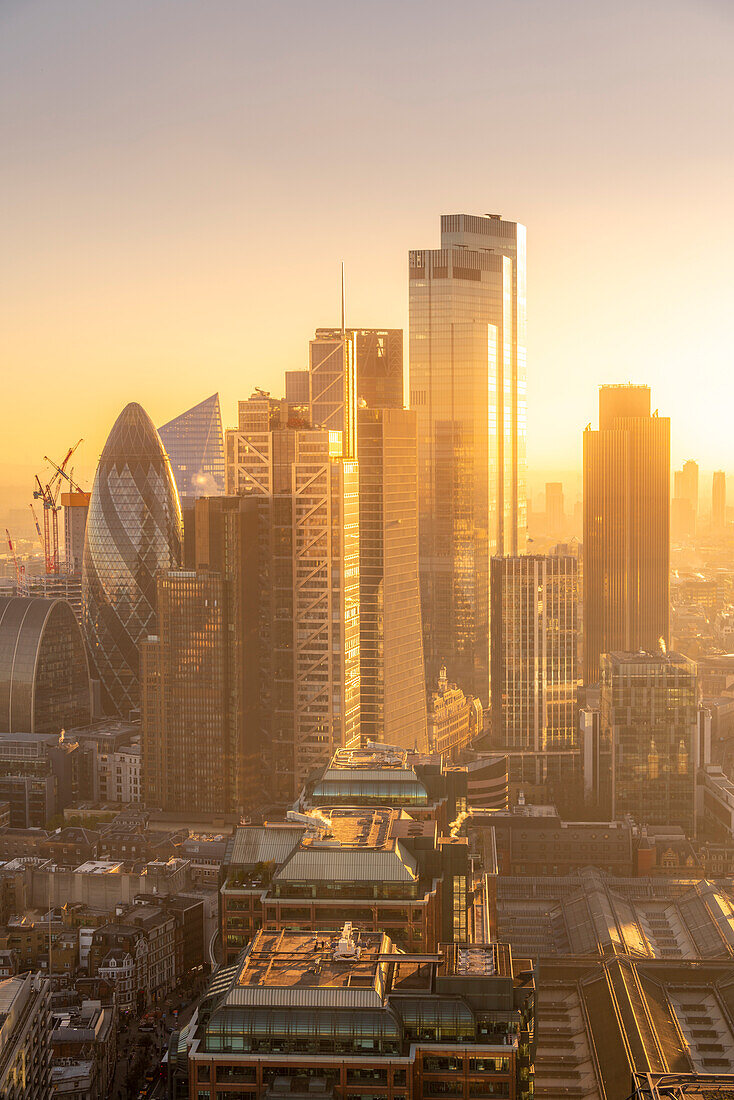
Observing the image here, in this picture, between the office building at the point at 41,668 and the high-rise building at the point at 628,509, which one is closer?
the office building at the point at 41,668

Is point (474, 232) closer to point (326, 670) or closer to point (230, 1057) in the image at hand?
point (326, 670)

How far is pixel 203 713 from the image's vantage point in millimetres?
44094

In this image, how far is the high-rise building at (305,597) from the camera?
44500 mm

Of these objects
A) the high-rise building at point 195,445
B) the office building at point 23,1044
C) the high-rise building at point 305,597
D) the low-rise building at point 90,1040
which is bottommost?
the low-rise building at point 90,1040

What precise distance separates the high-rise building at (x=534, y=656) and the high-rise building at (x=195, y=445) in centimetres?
3044

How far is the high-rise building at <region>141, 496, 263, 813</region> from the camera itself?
43.8m

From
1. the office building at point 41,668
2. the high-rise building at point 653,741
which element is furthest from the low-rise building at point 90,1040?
the office building at point 41,668

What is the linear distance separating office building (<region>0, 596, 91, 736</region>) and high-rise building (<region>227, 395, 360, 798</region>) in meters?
11.3

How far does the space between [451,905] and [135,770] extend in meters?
24.9

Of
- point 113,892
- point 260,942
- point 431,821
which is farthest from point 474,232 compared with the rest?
point 260,942

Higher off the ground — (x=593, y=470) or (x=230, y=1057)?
(x=593, y=470)

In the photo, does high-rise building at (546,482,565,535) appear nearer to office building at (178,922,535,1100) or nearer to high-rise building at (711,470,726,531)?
high-rise building at (711,470,726,531)

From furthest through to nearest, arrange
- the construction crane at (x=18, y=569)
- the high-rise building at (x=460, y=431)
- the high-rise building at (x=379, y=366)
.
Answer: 1. the construction crane at (x=18, y=569)
2. the high-rise building at (x=460, y=431)
3. the high-rise building at (x=379, y=366)

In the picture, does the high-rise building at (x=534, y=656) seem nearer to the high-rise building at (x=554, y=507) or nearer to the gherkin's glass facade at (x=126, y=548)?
the gherkin's glass facade at (x=126, y=548)
